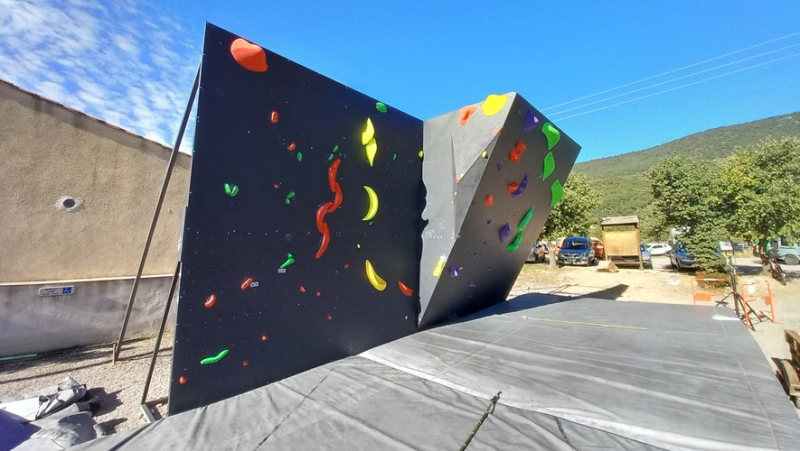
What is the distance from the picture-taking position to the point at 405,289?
4488 mm

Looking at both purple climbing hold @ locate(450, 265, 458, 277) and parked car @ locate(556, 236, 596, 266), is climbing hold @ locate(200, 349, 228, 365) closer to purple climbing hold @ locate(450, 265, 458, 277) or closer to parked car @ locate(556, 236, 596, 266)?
purple climbing hold @ locate(450, 265, 458, 277)

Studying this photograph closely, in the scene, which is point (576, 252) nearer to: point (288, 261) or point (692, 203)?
point (692, 203)

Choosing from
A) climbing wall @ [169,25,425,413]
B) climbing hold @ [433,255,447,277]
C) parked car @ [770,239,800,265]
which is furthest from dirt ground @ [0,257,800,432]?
parked car @ [770,239,800,265]

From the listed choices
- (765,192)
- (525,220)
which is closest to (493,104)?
(525,220)

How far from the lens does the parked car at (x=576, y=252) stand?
15.4m

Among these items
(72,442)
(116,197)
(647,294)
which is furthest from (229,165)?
(647,294)

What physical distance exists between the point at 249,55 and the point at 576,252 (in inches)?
642

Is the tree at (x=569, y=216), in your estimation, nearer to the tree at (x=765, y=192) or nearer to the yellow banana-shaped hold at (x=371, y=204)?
the tree at (x=765, y=192)

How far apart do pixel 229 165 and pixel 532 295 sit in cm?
727

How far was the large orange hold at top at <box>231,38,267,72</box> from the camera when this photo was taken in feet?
9.49

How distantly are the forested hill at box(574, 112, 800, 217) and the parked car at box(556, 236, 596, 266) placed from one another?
32.2 m

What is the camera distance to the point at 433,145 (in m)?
4.65

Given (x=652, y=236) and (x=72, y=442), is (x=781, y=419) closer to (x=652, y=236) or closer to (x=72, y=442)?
(x=72, y=442)

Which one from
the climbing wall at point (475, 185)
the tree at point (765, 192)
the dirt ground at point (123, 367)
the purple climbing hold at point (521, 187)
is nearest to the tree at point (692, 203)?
the tree at point (765, 192)
